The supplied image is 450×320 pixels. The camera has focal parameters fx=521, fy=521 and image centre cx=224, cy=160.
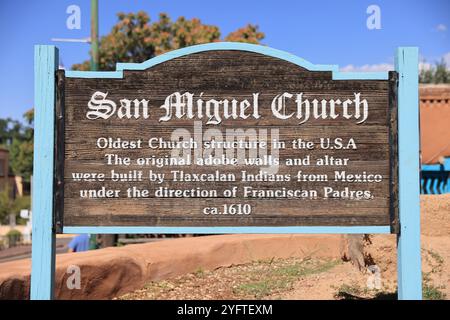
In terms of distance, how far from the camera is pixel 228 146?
418 cm

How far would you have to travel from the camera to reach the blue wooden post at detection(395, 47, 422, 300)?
13.4ft

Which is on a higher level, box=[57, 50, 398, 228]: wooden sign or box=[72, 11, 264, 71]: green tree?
box=[72, 11, 264, 71]: green tree

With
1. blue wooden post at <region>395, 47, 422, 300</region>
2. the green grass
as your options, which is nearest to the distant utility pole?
the green grass

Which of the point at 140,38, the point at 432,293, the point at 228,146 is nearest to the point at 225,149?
the point at 228,146

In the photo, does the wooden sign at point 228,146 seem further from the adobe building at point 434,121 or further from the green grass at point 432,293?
the adobe building at point 434,121

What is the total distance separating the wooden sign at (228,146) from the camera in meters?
4.16

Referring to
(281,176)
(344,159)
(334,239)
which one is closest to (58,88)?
(281,176)

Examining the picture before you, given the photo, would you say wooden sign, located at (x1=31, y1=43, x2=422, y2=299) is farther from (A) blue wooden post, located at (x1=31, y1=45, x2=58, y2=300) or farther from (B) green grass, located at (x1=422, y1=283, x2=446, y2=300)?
(B) green grass, located at (x1=422, y1=283, x2=446, y2=300)

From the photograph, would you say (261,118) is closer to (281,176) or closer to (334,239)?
(281,176)

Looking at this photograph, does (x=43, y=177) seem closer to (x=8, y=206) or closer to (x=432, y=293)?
(x=432, y=293)

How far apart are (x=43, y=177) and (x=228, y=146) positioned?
4.89 feet

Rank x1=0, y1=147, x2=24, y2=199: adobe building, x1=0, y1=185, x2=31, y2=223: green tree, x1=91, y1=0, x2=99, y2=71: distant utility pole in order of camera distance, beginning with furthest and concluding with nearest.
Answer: x1=0, y1=147, x2=24, y2=199: adobe building
x1=0, y1=185, x2=31, y2=223: green tree
x1=91, y1=0, x2=99, y2=71: distant utility pole

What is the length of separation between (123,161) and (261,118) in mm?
1162

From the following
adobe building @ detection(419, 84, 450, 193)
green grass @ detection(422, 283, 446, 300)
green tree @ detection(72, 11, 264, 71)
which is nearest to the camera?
green grass @ detection(422, 283, 446, 300)
